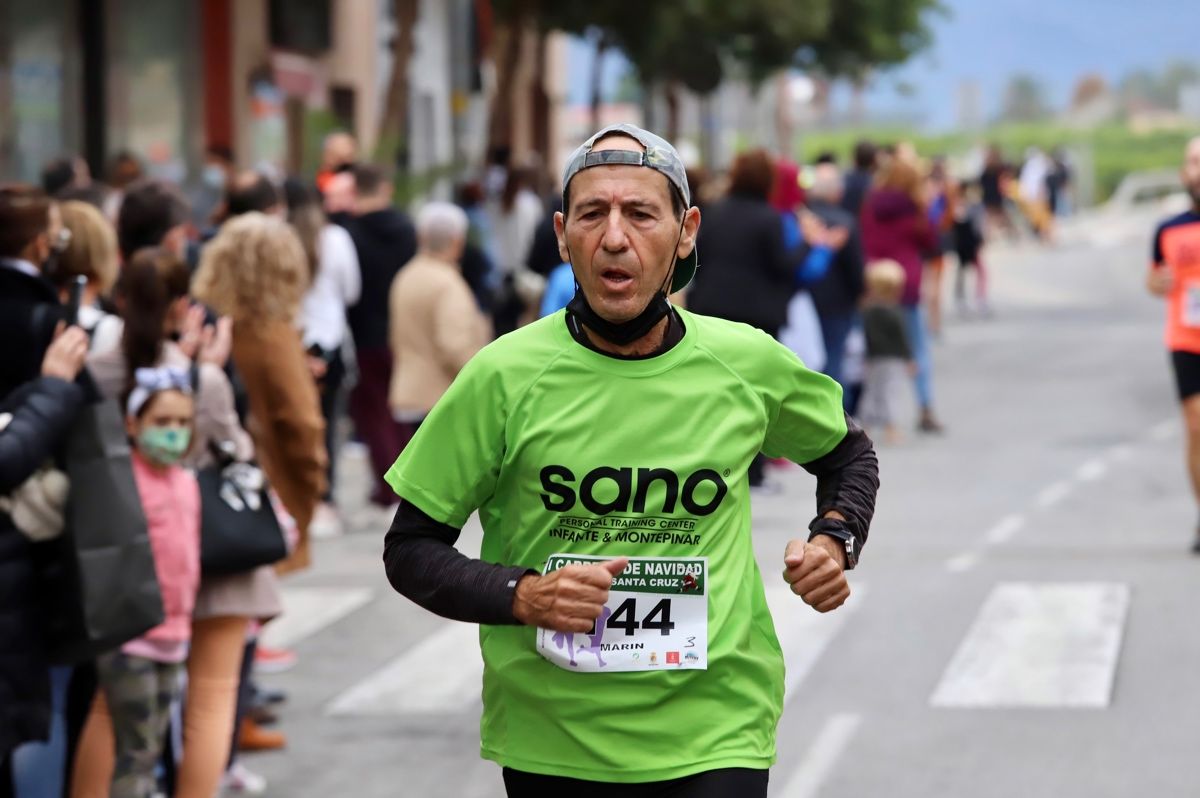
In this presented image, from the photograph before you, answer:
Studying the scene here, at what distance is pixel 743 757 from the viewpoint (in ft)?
12.9

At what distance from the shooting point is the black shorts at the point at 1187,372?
35.8 ft

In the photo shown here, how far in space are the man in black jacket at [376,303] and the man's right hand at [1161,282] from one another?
4355 mm

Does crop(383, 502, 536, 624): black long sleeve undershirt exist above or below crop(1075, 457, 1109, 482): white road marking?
above

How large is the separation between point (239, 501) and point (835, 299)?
31.3ft

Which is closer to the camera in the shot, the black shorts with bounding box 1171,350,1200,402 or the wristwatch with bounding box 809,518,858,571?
the wristwatch with bounding box 809,518,858,571

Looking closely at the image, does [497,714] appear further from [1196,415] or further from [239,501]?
[1196,415]

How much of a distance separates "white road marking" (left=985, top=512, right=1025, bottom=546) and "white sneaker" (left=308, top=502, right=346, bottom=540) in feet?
11.7

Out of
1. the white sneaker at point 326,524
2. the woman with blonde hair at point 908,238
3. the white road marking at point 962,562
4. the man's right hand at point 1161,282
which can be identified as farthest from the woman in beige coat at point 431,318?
the woman with blonde hair at point 908,238

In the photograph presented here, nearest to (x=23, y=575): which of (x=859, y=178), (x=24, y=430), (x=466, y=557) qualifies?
(x=24, y=430)

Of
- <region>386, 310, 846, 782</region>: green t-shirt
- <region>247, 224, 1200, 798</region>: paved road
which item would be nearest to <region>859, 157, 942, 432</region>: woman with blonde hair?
<region>247, 224, 1200, 798</region>: paved road

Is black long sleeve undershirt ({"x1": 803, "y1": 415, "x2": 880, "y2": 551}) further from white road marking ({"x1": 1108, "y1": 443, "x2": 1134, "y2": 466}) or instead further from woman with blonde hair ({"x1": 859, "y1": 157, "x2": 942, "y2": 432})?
woman with blonde hair ({"x1": 859, "y1": 157, "x2": 942, "y2": 432})

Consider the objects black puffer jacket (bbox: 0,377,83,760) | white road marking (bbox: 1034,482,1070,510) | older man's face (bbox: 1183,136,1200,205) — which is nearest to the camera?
black puffer jacket (bbox: 0,377,83,760)

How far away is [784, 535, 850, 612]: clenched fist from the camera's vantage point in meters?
3.77

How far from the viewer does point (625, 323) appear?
3.87 meters
